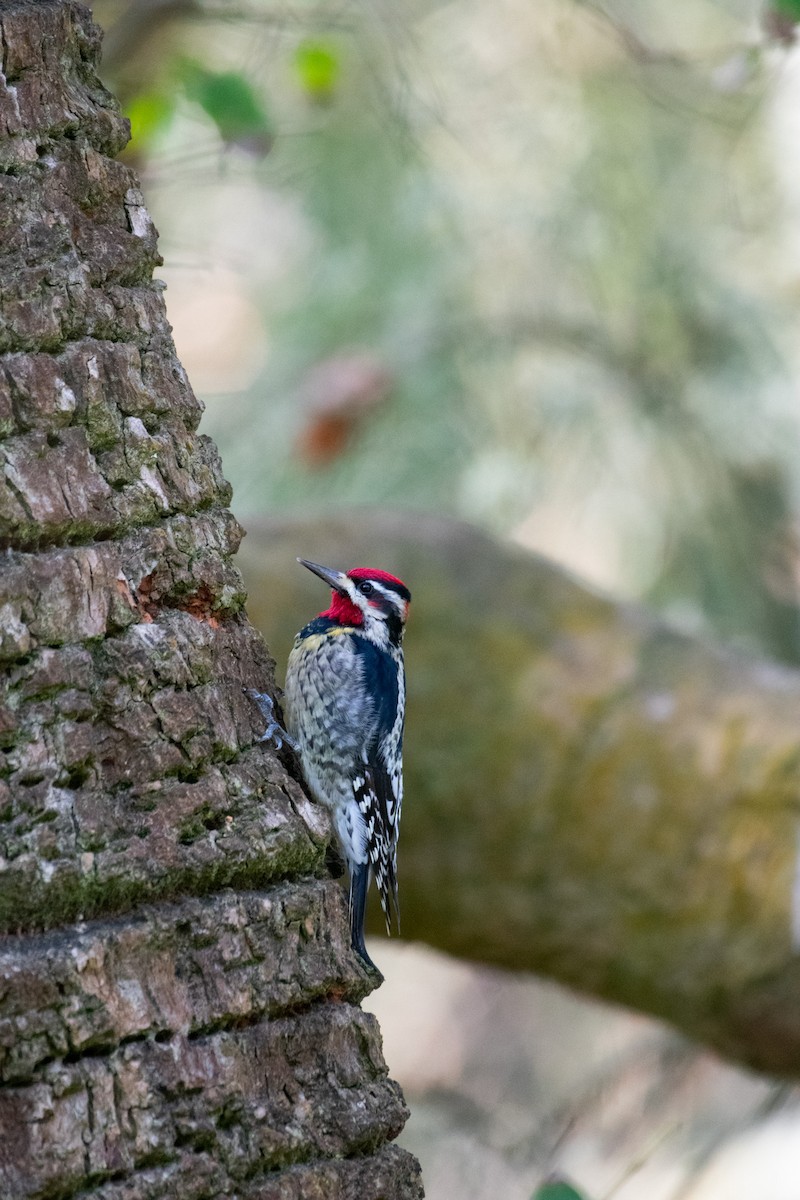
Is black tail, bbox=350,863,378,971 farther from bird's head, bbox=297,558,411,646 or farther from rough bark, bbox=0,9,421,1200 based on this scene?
rough bark, bbox=0,9,421,1200

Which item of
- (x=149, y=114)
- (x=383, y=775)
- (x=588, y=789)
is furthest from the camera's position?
(x=588, y=789)

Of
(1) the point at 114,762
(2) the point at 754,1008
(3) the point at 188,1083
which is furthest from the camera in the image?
(2) the point at 754,1008

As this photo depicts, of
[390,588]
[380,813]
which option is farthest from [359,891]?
[390,588]

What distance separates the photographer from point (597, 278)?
22.0ft

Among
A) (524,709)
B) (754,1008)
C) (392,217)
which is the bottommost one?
(754,1008)

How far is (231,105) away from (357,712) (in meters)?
1.63

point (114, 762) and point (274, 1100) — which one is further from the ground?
point (114, 762)

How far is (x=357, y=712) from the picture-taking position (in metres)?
3.44

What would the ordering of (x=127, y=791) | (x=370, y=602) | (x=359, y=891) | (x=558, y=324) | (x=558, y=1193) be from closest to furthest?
(x=127, y=791)
(x=558, y=1193)
(x=359, y=891)
(x=370, y=602)
(x=558, y=324)

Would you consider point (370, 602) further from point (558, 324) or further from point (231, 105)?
point (558, 324)

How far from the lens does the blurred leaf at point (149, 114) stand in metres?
4.00

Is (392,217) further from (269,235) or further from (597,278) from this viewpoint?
(269,235)

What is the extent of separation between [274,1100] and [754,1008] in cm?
318

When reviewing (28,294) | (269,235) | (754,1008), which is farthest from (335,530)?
(269,235)
